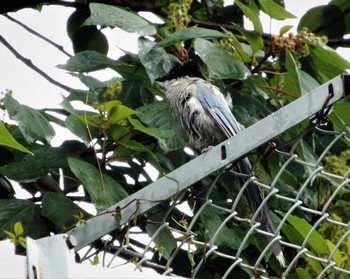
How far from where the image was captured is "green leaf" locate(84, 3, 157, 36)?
4.18 m

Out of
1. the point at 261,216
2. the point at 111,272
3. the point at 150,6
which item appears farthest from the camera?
the point at 150,6

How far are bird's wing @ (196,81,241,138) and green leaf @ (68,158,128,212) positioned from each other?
881 mm

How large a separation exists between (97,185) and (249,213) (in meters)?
0.61

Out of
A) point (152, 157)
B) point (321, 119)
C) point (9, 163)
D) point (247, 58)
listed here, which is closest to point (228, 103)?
point (247, 58)

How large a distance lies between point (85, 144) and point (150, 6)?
127 centimetres

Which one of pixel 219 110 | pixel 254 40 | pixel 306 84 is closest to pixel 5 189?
pixel 219 110

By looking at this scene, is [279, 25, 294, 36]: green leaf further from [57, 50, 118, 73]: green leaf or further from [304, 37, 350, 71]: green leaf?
[57, 50, 118, 73]: green leaf

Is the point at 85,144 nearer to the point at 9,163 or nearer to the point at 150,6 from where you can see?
the point at 9,163

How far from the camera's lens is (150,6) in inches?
207

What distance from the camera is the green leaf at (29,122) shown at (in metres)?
4.27

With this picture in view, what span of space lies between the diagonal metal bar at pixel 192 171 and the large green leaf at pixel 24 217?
172 centimetres

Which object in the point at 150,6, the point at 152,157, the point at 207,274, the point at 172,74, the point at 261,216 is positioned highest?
the point at 150,6

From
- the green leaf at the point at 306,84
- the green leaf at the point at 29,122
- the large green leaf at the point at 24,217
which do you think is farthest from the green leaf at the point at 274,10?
the large green leaf at the point at 24,217

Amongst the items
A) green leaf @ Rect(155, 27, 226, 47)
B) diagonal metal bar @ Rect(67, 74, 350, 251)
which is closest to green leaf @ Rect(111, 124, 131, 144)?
green leaf @ Rect(155, 27, 226, 47)
